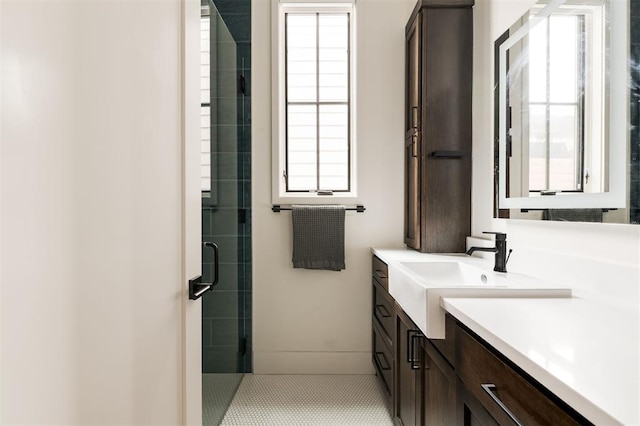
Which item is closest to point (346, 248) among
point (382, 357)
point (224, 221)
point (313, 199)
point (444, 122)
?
point (313, 199)

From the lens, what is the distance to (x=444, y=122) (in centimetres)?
223

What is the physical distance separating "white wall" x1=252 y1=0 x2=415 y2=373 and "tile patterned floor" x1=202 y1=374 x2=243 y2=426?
470 millimetres

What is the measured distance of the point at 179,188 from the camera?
1.08 metres

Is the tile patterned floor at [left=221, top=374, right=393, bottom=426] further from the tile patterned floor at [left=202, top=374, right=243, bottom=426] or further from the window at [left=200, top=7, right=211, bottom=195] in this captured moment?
the window at [left=200, top=7, right=211, bottom=195]

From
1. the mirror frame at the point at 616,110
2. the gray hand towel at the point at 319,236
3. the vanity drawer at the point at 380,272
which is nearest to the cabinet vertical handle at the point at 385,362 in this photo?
the vanity drawer at the point at 380,272

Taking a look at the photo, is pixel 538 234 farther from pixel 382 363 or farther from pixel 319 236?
pixel 319 236

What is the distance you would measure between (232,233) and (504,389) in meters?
1.78

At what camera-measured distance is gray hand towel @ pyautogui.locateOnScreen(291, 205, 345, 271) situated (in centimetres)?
259

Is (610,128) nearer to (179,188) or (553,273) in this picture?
(553,273)

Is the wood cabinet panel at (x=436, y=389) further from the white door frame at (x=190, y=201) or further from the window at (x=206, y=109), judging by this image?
the window at (x=206, y=109)

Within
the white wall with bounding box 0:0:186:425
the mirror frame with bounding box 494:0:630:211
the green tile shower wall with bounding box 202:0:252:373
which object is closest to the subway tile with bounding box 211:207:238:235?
the green tile shower wall with bounding box 202:0:252:373

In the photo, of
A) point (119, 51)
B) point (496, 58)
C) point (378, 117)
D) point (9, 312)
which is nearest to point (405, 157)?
point (378, 117)

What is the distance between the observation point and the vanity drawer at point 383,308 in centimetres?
204

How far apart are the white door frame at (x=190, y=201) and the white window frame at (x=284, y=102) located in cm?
146
